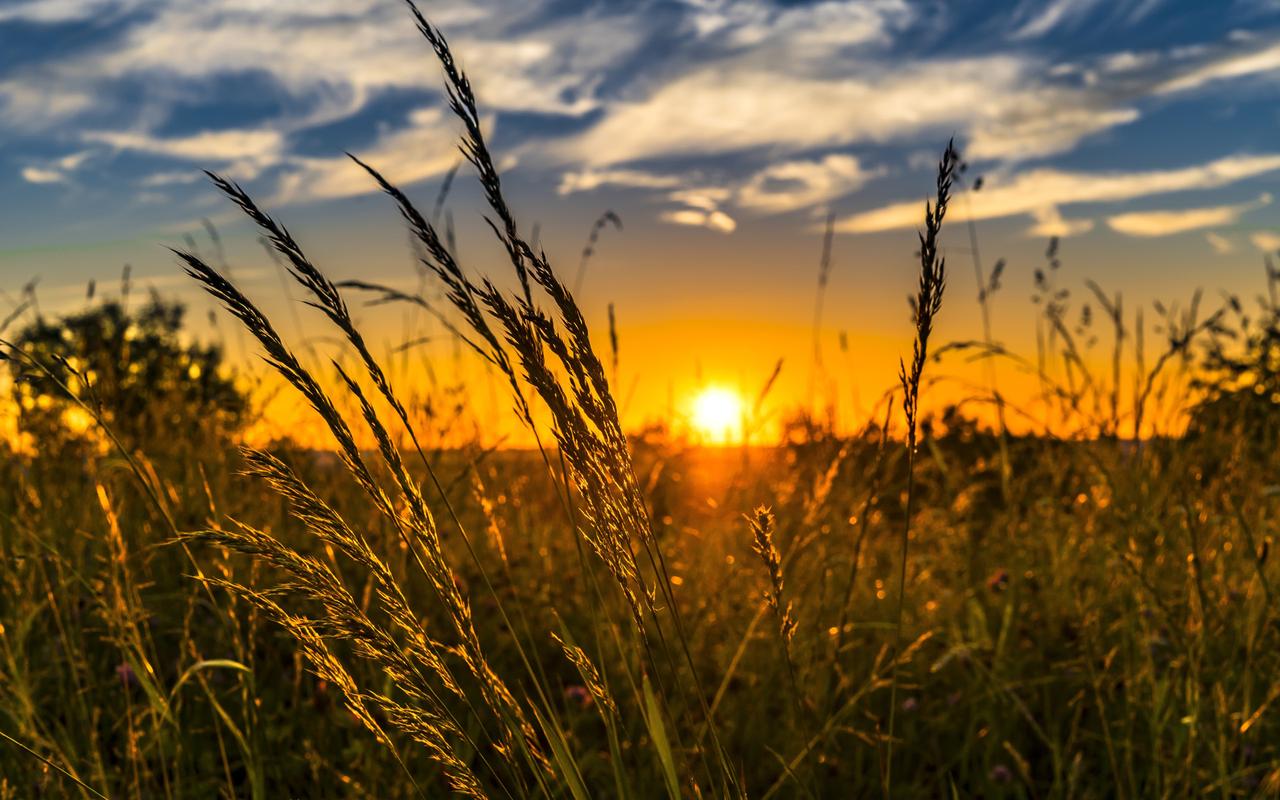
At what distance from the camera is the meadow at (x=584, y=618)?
114 cm

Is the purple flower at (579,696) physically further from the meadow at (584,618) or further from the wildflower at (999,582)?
the wildflower at (999,582)

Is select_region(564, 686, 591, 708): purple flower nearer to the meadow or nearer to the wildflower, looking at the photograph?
the meadow

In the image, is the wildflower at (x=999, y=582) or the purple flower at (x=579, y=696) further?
the wildflower at (x=999, y=582)

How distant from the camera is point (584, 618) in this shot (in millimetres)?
3465

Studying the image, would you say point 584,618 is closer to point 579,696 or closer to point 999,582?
point 579,696

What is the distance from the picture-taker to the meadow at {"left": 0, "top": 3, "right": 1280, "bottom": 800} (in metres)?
1.14

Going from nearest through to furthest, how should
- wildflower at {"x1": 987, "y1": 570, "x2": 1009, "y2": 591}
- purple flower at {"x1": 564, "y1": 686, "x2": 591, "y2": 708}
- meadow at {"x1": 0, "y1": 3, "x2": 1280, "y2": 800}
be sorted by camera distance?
meadow at {"x1": 0, "y1": 3, "x2": 1280, "y2": 800} → purple flower at {"x1": 564, "y1": 686, "x2": 591, "y2": 708} → wildflower at {"x1": 987, "y1": 570, "x2": 1009, "y2": 591}

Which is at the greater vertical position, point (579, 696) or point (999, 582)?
point (999, 582)

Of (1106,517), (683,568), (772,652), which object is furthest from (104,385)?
(1106,517)

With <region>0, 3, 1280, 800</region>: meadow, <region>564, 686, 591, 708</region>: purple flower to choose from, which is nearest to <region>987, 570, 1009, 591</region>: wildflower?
<region>0, 3, 1280, 800</region>: meadow

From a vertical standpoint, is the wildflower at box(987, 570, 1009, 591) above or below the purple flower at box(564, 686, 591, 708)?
above

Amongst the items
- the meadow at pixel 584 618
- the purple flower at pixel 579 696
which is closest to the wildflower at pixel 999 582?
the meadow at pixel 584 618

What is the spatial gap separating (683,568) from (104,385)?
2359mm

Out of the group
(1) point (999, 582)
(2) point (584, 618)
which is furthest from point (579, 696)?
(1) point (999, 582)
